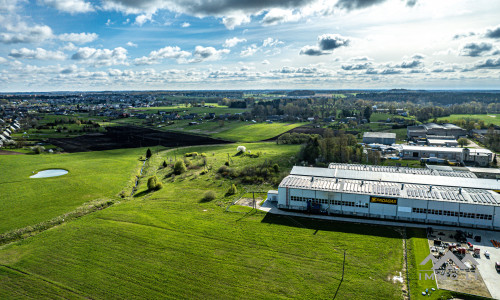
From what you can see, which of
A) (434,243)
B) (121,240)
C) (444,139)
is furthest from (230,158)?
(444,139)

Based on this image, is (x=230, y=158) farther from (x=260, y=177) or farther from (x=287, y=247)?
(x=287, y=247)

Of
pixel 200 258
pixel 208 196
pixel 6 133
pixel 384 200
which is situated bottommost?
pixel 200 258

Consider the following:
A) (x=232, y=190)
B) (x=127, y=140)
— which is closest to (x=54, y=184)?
(x=232, y=190)

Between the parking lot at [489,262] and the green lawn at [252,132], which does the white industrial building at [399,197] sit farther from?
the green lawn at [252,132]

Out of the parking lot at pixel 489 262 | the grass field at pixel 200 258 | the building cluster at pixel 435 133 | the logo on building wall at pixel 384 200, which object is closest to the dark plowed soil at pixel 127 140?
the grass field at pixel 200 258

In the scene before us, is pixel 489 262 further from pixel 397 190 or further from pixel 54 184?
pixel 54 184
